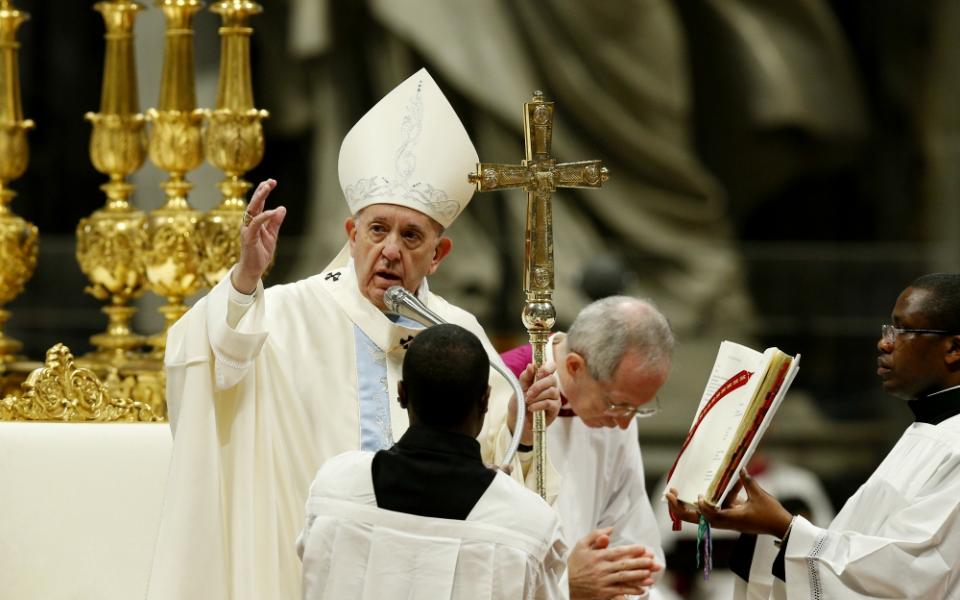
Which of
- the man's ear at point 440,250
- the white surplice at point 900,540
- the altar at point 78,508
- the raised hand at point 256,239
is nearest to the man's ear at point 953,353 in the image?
the white surplice at point 900,540

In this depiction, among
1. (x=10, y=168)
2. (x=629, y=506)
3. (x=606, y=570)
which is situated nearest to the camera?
(x=606, y=570)

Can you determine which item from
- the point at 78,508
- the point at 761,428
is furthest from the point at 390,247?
the point at 78,508

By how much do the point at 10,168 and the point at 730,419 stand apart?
335 centimetres

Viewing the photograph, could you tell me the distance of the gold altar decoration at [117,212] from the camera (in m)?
6.35

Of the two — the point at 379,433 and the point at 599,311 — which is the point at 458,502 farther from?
the point at 599,311

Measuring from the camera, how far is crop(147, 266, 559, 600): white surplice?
4.52 meters

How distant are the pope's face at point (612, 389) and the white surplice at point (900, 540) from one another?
78 centimetres

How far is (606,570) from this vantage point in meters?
4.79

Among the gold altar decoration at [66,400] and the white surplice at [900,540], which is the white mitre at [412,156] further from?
the white surplice at [900,540]

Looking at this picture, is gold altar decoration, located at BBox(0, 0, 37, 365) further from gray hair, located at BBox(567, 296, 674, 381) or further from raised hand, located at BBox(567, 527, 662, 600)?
raised hand, located at BBox(567, 527, 662, 600)

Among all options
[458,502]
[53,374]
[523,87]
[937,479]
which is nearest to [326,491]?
[458,502]

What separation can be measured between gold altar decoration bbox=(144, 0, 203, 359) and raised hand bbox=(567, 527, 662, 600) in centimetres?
212

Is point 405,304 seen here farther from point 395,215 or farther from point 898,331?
point 898,331

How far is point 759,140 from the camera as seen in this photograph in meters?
11.7
